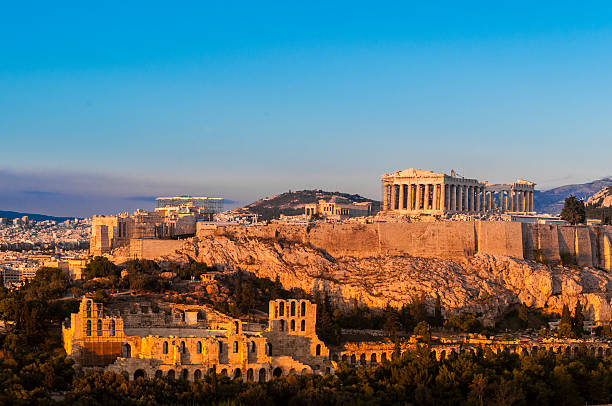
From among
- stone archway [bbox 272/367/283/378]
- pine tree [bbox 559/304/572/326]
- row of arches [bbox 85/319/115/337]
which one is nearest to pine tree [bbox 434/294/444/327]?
pine tree [bbox 559/304/572/326]

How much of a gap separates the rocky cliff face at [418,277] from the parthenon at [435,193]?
1400 cm

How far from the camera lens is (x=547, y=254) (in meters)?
69.0

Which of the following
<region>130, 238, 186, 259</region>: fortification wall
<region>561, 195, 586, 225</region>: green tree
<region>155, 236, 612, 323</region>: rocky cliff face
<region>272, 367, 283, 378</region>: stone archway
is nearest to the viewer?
<region>272, 367, 283, 378</region>: stone archway

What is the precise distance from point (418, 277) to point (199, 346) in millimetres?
24788

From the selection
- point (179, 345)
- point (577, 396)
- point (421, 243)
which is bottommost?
point (577, 396)

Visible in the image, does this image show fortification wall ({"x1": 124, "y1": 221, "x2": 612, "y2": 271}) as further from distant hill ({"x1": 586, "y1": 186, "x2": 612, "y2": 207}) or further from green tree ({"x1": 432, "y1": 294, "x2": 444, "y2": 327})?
distant hill ({"x1": 586, "y1": 186, "x2": 612, "y2": 207})

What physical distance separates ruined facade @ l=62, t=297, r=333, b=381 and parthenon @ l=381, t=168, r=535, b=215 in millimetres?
37793

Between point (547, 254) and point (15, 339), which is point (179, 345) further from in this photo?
point (547, 254)

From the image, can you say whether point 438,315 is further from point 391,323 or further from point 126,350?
point 126,350

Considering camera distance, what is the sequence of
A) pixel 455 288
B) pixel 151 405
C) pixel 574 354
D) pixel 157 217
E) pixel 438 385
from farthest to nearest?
pixel 157 217, pixel 455 288, pixel 574 354, pixel 438 385, pixel 151 405

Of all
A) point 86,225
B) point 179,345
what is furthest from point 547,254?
point 86,225

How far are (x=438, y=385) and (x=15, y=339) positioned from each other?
61.9 feet

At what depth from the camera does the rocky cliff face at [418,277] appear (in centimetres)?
5800

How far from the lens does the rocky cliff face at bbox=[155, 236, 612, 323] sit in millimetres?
58000
